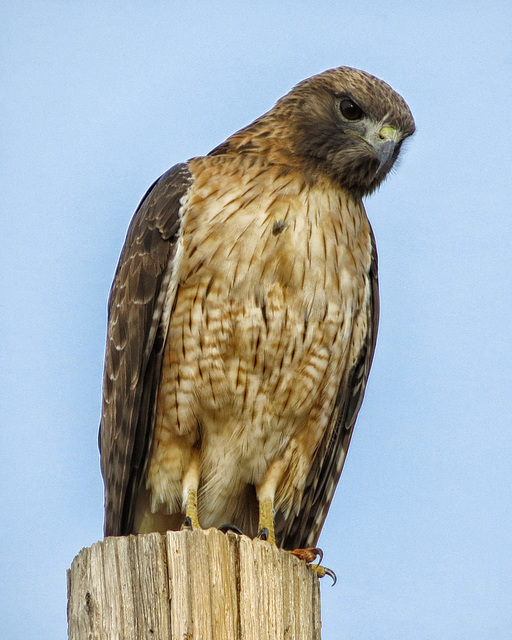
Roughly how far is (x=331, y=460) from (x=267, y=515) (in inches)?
22.8

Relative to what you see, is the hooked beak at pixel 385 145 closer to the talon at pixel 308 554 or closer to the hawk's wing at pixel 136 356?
the hawk's wing at pixel 136 356

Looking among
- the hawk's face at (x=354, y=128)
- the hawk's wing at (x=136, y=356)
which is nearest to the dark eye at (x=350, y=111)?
the hawk's face at (x=354, y=128)

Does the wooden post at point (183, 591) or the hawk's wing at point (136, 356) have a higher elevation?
the hawk's wing at point (136, 356)

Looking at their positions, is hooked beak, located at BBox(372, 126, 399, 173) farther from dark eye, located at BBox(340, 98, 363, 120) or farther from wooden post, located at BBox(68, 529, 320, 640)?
wooden post, located at BBox(68, 529, 320, 640)

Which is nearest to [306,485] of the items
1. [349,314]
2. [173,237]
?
[349,314]

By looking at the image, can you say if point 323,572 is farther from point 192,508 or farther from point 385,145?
point 385,145

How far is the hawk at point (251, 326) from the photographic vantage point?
519 centimetres

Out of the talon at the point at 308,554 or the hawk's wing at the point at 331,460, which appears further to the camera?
the hawk's wing at the point at 331,460

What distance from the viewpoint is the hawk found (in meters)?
A: 5.19

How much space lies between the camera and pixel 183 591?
3555 mm

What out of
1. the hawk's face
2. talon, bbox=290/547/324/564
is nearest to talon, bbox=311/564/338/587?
talon, bbox=290/547/324/564

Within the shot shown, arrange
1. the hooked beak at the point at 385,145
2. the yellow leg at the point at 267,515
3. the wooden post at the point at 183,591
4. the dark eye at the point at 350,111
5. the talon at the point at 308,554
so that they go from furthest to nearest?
the dark eye at the point at 350,111
the hooked beak at the point at 385,145
the yellow leg at the point at 267,515
the talon at the point at 308,554
the wooden post at the point at 183,591

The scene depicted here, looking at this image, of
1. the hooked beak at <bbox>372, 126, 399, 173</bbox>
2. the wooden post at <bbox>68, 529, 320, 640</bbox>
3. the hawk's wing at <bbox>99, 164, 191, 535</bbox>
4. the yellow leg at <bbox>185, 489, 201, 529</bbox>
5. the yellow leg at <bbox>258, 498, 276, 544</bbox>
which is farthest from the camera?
the hooked beak at <bbox>372, 126, 399, 173</bbox>

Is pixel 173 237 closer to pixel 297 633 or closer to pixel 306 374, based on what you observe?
pixel 306 374
